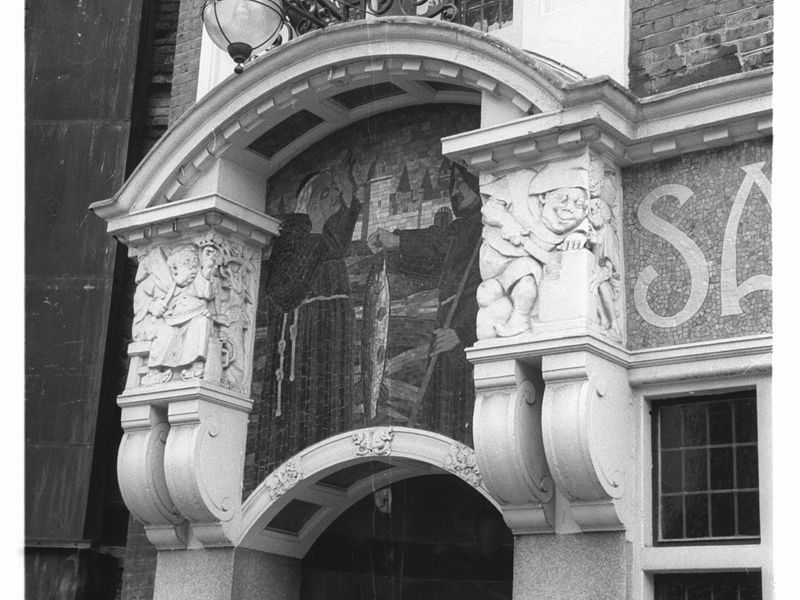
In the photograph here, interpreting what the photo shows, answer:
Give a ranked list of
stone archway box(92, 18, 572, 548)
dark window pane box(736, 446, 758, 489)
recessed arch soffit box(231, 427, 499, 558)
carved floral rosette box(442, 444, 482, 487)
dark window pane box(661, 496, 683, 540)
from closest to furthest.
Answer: dark window pane box(736, 446, 758, 489) < dark window pane box(661, 496, 683, 540) < carved floral rosette box(442, 444, 482, 487) < recessed arch soffit box(231, 427, 499, 558) < stone archway box(92, 18, 572, 548)

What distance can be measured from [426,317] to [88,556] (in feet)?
13.3

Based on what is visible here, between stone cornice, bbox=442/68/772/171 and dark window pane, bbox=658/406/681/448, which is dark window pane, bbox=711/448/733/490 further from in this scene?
stone cornice, bbox=442/68/772/171

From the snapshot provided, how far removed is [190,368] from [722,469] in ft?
12.1

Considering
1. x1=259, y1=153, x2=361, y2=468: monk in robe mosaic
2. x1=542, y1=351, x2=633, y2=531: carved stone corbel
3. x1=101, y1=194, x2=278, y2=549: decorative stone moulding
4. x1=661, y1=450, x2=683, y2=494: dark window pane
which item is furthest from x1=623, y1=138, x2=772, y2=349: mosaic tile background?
x1=101, y1=194, x2=278, y2=549: decorative stone moulding

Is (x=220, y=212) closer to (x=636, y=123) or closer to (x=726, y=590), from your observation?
(x=636, y=123)

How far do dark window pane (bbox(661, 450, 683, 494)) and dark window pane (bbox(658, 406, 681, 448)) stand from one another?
2.2 inches

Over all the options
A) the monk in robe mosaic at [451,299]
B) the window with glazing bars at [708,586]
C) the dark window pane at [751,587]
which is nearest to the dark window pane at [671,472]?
the window with glazing bars at [708,586]

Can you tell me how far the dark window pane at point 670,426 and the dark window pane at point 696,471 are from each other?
0.40ft

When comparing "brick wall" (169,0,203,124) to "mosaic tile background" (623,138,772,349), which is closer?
"mosaic tile background" (623,138,772,349)

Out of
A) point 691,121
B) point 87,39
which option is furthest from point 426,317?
point 87,39

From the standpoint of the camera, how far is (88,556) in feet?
34.9

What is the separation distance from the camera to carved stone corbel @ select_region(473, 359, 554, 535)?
23.7 feet

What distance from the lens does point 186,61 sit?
1046cm

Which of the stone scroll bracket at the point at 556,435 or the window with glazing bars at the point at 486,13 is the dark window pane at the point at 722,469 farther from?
the window with glazing bars at the point at 486,13
